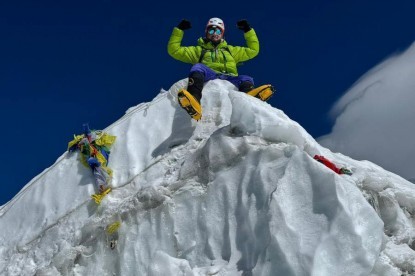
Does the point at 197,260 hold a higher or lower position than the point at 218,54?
lower

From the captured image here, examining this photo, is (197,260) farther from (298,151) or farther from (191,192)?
(298,151)

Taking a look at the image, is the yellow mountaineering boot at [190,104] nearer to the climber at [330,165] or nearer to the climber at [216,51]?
the climber at [216,51]

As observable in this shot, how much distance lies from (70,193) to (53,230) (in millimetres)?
561

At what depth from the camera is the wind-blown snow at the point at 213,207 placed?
5.00 meters

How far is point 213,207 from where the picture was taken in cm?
592

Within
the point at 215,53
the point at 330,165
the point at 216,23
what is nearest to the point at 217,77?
the point at 215,53

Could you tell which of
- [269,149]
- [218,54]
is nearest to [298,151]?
[269,149]

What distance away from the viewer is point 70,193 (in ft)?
23.8

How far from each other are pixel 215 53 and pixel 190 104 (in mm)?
2372

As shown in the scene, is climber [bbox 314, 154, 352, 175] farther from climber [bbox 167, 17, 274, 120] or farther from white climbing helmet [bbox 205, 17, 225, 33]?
white climbing helmet [bbox 205, 17, 225, 33]

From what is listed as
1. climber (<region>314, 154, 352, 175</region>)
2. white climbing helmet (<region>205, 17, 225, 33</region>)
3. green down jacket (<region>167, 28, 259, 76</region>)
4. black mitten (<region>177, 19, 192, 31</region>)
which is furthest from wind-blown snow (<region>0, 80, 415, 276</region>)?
white climbing helmet (<region>205, 17, 225, 33</region>)

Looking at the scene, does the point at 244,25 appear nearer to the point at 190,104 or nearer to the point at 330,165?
the point at 190,104

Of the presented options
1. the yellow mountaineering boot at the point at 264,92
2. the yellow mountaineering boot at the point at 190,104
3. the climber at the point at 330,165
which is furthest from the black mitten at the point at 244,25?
the climber at the point at 330,165

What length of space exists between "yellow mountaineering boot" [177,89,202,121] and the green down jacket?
2.00 metres
